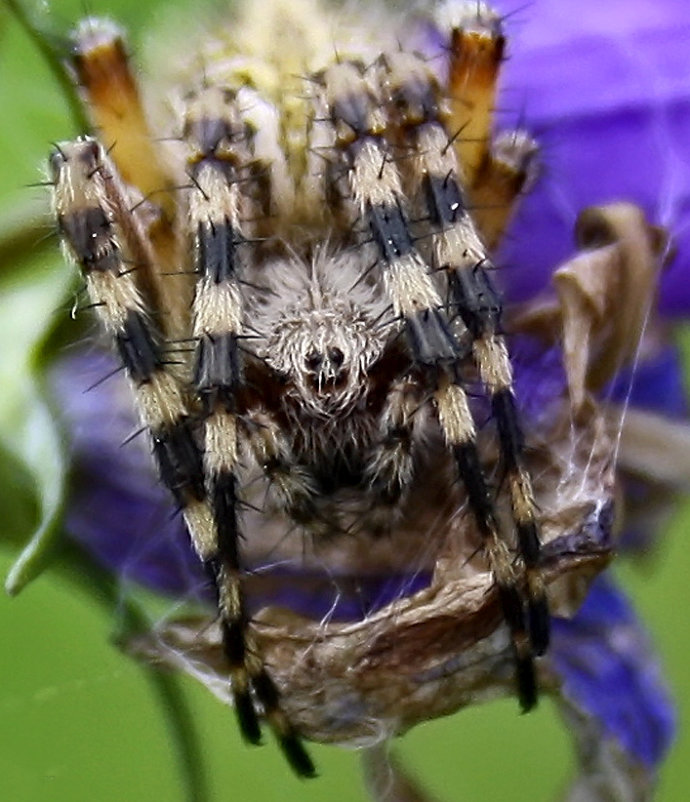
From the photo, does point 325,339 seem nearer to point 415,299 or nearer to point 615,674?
point 415,299

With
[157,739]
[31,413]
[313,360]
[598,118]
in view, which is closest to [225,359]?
[313,360]

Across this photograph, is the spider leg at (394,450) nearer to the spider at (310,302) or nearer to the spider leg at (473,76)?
the spider at (310,302)

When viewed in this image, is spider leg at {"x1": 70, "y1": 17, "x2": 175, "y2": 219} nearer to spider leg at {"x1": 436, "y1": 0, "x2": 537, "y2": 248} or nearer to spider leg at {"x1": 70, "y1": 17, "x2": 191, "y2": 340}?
spider leg at {"x1": 70, "y1": 17, "x2": 191, "y2": 340}

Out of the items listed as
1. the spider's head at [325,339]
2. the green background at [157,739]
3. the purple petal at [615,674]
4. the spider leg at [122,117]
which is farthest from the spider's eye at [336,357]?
the green background at [157,739]

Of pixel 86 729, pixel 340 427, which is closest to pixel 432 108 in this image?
pixel 340 427

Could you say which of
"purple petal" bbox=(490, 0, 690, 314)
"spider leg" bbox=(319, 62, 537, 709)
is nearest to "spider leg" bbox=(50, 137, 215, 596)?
"spider leg" bbox=(319, 62, 537, 709)

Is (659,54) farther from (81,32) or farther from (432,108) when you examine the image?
(81,32)
